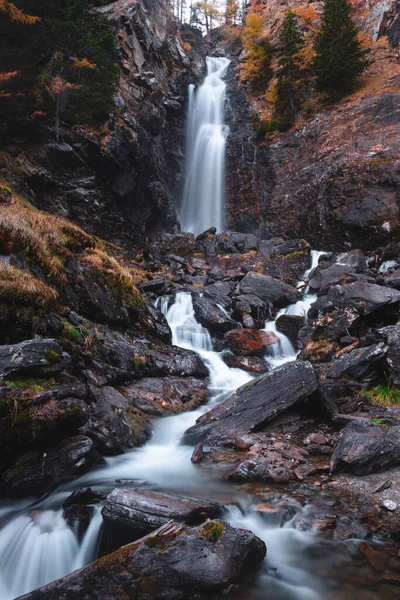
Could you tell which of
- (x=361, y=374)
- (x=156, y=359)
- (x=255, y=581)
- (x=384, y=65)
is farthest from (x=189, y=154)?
(x=255, y=581)

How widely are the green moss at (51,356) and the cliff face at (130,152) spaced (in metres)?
14.0

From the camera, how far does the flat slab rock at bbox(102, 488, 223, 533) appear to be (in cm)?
389

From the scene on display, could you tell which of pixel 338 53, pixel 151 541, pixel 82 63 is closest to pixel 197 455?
pixel 151 541

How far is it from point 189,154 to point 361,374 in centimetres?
2890

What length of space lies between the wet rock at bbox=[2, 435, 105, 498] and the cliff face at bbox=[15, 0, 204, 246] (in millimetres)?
15262

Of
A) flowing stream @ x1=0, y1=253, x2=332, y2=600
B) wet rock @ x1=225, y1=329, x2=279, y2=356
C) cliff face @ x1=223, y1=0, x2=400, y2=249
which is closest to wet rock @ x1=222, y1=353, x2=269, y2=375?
wet rock @ x1=225, y1=329, x2=279, y2=356

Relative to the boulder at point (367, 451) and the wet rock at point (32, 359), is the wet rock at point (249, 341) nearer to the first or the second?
the boulder at point (367, 451)

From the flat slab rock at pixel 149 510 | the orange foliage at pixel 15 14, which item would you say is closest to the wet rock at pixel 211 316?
the flat slab rock at pixel 149 510

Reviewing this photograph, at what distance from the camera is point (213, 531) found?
342 cm

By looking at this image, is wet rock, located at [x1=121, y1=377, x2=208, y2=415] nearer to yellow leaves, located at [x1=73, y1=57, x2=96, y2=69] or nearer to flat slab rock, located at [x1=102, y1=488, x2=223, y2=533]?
flat slab rock, located at [x1=102, y1=488, x2=223, y2=533]

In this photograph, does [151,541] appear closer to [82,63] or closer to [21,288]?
[21,288]

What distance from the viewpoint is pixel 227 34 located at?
47.4 meters

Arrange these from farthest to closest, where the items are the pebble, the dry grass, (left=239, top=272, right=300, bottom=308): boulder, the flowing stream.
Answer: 1. (left=239, top=272, right=300, bottom=308): boulder
2. the dry grass
3. the pebble
4. the flowing stream

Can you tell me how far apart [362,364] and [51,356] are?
6.79 meters
